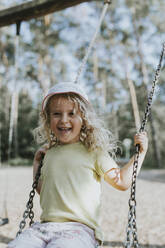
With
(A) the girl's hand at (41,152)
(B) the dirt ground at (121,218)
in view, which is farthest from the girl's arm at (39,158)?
(B) the dirt ground at (121,218)

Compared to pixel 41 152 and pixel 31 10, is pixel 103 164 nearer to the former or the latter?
pixel 41 152

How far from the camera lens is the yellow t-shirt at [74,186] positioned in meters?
1.50

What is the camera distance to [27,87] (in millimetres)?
23391

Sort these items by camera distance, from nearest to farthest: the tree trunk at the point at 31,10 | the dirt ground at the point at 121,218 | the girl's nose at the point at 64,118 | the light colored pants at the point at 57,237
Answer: the light colored pants at the point at 57,237
the girl's nose at the point at 64,118
the tree trunk at the point at 31,10
the dirt ground at the point at 121,218

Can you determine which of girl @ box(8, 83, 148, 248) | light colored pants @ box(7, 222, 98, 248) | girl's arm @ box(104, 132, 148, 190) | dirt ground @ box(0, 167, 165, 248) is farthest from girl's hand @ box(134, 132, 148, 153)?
dirt ground @ box(0, 167, 165, 248)

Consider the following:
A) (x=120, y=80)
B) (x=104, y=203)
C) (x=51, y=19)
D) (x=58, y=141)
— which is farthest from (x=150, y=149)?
(x=58, y=141)

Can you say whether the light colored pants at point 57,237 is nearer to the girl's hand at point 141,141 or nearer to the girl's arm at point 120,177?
the girl's arm at point 120,177

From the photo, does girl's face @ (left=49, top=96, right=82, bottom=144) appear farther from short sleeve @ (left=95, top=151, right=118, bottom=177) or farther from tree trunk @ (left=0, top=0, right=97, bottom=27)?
tree trunk @ (left=0, top=0, right=97, bottom=27)

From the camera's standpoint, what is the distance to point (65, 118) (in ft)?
5.42

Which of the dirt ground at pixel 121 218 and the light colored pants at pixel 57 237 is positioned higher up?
the light colored pants at pixel 57 237

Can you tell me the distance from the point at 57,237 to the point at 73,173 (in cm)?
33

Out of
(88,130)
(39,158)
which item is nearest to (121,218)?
(39,158)

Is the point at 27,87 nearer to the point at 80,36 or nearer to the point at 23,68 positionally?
the point at 23,68

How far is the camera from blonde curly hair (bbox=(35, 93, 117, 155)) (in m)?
1.70
